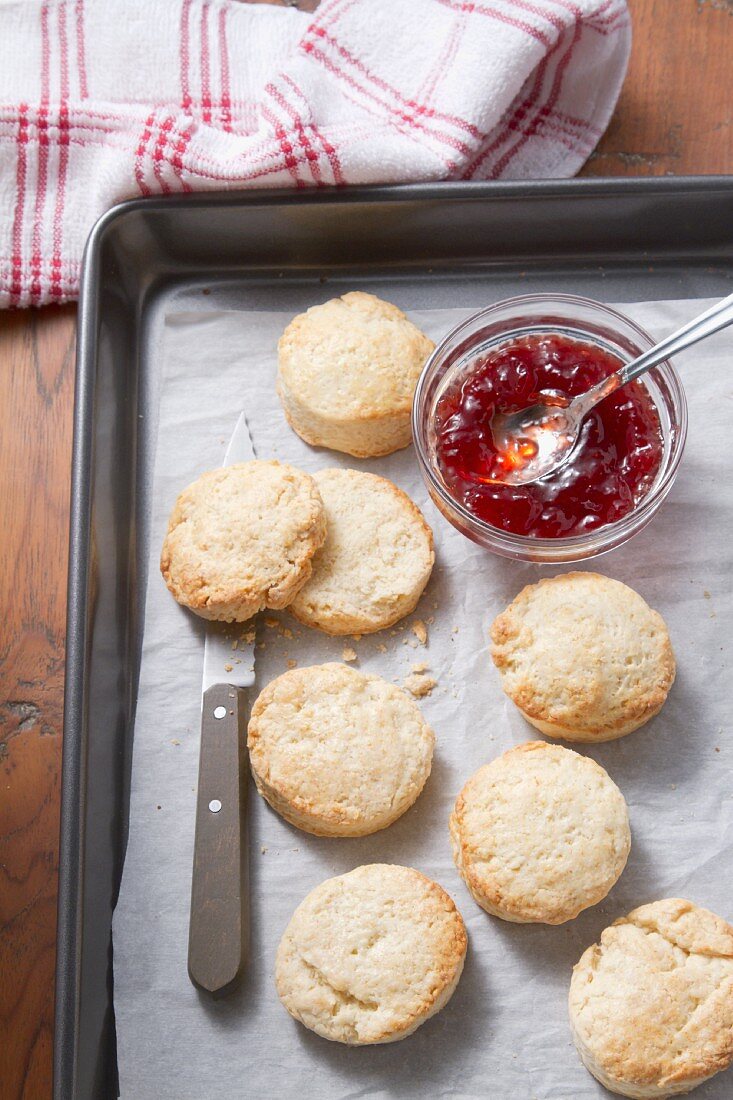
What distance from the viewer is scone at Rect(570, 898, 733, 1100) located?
98.5 inches

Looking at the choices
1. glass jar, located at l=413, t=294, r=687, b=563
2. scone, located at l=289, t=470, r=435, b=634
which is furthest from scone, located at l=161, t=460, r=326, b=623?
glass jar, located at l=413, t=294, r=687, b=563

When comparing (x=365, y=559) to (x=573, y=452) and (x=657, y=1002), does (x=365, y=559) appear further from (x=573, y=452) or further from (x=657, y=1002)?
(x=657, y=1002)

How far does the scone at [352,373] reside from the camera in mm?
2994

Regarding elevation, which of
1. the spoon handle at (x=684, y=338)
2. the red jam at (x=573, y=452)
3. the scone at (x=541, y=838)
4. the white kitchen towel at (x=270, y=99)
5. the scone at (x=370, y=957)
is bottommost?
the scone at (x=370, y=957)

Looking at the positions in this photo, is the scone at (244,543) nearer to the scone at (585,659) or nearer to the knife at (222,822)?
the knife at (222,822)

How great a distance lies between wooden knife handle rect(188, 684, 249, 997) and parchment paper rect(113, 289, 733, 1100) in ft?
0.23

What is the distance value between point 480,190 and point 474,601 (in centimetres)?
120

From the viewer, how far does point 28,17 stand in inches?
133

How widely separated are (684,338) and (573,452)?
0.40 meters

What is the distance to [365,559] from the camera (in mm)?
2967

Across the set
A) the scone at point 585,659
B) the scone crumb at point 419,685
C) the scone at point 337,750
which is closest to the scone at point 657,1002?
the scone at point 585,659

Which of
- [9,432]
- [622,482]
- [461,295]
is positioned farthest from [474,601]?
[9,432]

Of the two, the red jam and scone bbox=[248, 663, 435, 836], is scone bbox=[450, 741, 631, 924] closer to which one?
scone bbox=[248, 663, 435, 836]

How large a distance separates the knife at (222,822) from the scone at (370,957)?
144mm
